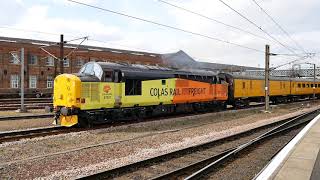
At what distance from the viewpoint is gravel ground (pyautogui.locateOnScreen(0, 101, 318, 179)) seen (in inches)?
388

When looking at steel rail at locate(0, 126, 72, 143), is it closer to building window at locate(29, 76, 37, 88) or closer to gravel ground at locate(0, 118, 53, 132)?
gravel ground at locate(0, 118, 53, 132)

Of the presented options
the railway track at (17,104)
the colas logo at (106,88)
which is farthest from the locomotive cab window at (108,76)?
the railway track at (17,104)

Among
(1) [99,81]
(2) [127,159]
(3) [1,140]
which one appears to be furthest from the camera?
(1) [99,81]

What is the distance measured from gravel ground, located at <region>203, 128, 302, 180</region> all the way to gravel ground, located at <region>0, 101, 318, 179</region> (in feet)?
8.17

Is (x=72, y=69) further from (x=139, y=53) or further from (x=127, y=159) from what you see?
(x=127, y=159)

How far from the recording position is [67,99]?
17.2m

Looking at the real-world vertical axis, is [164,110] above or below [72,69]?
below

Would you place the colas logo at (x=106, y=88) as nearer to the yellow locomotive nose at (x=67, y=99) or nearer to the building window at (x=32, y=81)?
the yellow locomotive nose at (x=67, y=99)

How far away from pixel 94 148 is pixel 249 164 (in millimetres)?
5225

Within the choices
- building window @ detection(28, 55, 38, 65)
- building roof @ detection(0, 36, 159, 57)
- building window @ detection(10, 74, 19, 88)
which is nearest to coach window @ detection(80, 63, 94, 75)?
building window @ detection(10, 74, 19, 88)

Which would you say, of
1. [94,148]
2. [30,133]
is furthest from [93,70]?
[94,148]

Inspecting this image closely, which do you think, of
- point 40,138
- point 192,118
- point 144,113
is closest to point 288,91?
point 192,118

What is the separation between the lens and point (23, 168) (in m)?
9.93

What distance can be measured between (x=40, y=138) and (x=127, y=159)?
5.05m
